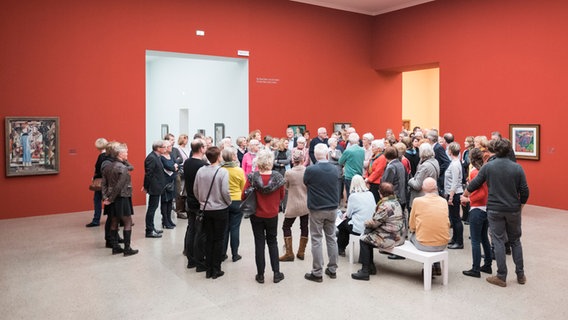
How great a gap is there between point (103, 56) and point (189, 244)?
660cm

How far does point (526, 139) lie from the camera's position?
40.6 ft

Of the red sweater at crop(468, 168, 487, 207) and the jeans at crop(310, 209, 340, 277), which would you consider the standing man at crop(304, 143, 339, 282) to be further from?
the red sweater at crop(468, 168, 487, 207)

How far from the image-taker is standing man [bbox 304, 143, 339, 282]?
625 centimetres

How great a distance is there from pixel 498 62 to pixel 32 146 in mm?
12033

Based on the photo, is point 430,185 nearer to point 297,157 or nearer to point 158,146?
point 297,157

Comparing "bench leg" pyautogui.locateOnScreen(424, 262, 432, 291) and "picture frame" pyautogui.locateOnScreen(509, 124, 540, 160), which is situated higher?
"picture frame" pyautogui.locateOnScreen(509, 124, 540, 160)

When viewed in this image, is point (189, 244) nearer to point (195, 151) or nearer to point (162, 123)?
point (195, 151)

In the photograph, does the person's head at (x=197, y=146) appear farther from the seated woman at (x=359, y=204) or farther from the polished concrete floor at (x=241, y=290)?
the seated woman at (x=359, y=204)

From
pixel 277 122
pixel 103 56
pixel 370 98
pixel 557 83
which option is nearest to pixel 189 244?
pixel 103 56

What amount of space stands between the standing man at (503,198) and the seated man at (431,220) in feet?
2.02

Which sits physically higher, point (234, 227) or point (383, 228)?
point (383, 228)

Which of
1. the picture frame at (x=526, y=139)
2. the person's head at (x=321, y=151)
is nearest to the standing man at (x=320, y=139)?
the picture frame at (x=526, y=139)

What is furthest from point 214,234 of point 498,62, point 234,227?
point 498,62

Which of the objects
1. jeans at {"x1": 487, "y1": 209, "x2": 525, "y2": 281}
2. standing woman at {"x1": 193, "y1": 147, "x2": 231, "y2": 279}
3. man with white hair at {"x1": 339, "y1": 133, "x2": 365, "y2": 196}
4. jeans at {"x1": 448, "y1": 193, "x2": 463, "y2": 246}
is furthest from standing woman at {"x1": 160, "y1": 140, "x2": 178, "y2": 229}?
jeans at {"x1": 487, "y1": 209, "x2": 525, "y2": 281}
